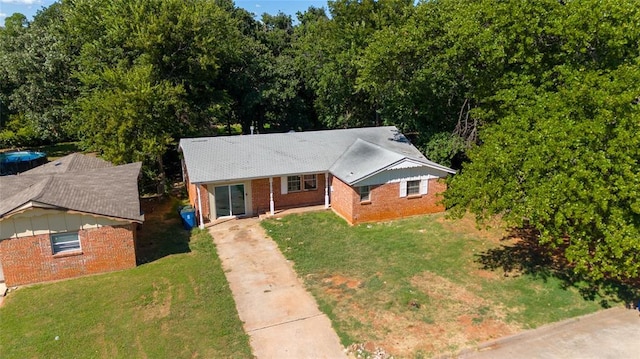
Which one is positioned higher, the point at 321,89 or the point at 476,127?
the point at 321,89

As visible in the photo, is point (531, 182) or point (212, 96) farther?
point (212, 96)

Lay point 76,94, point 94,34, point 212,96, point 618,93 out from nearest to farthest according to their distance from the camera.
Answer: point 618,93 < point 94,34 < point 212,96 < point 76,94

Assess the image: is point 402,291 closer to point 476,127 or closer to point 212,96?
point 476,127

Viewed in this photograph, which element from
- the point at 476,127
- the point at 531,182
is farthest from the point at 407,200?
the point at 531,182

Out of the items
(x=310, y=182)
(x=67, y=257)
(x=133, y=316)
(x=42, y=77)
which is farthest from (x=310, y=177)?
(x=42, y=77)

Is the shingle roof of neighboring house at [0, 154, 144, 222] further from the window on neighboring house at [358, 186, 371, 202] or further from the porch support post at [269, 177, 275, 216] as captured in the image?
the window on neighboring house at [358, 186, 371, 202]

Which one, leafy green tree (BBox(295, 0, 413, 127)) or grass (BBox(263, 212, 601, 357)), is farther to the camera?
leafy green tree (BBox(295, 0, 413, 127))

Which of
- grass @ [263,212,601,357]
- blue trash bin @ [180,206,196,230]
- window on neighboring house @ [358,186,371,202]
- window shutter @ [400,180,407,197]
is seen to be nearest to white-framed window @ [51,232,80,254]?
blue trash bin @ [180,206,196,230]
